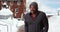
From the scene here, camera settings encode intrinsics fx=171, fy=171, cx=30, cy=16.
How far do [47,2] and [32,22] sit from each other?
431 millimetres

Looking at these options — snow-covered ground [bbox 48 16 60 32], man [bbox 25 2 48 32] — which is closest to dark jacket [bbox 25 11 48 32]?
man [bbox 25 2 48 32]

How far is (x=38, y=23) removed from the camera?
7.46ft

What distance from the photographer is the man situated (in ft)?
7.39

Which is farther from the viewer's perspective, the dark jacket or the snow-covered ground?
the snow-covered ground

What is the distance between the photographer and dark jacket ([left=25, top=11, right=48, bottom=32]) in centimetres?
226

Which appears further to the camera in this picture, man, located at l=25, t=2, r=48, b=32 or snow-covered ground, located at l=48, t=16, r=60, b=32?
snow-covered ground, located at l=48, t=16, r=60, b=32

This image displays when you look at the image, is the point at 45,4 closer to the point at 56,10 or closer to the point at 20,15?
the point at 56,10

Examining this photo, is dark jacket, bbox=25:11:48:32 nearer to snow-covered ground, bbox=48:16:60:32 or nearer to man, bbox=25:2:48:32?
man, bbox=25:2:48:32

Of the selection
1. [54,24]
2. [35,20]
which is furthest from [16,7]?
[54,24]

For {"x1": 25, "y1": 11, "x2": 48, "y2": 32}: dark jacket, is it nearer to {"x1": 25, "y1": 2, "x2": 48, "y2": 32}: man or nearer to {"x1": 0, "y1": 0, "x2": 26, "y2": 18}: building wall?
{"x1": 25, "y1": 2, "x2": 48, "y2": 32}: man

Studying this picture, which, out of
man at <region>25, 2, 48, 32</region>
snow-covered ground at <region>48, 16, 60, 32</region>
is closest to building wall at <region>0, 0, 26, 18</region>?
man at <region>25, 2, 48, 32</region>

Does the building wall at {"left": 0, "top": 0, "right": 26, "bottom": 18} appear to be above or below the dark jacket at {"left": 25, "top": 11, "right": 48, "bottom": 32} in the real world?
above

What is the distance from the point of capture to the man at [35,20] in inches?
88.7

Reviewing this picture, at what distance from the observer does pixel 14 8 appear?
8.37 ft
